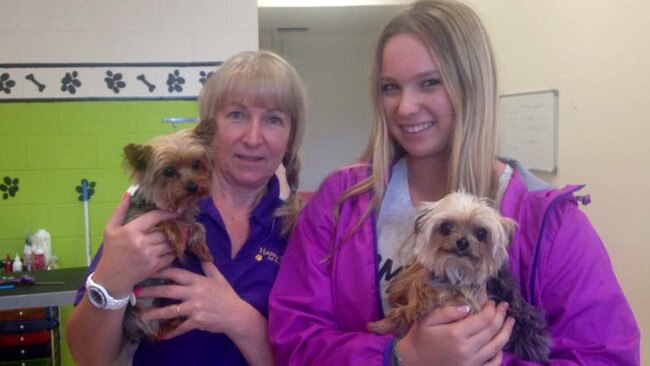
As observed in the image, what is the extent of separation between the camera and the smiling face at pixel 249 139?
5.88 ft

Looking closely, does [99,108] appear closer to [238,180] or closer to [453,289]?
[238,180]

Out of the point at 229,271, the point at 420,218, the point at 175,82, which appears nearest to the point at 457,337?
the point at 420,218

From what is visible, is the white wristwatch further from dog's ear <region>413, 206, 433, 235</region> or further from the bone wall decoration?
the bone wall decoration

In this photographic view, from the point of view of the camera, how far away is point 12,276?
372 centimetres

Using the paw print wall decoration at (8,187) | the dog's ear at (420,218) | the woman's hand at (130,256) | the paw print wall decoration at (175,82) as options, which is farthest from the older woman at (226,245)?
the paw print wall decoration at (8,187)

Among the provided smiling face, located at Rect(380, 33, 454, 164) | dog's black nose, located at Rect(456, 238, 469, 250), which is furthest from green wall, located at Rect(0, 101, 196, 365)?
dog's black nose, located at Rect(456, 238, 469, 250)

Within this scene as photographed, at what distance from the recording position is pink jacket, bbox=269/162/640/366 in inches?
52.6

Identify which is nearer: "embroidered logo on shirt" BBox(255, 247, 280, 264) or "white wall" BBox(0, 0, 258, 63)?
"embroidered logo on shirt" BBox(255, 247, 280, 264)

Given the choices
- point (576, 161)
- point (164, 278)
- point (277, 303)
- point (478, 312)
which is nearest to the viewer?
point (478, 312)

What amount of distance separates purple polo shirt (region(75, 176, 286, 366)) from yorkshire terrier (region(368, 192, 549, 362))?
0.41 metres

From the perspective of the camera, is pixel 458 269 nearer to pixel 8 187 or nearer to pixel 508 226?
pixel 508 226

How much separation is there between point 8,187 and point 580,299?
415 cm

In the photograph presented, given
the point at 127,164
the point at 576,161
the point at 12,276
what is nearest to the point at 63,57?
the point at 12,276

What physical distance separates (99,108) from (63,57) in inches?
16.7
